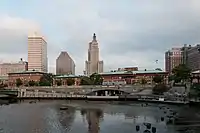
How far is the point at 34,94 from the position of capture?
487 ft

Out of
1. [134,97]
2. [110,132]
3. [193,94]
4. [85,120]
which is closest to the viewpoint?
[110,132]

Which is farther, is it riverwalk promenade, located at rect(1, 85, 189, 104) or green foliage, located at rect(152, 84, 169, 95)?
riverwalk promenade, located at rect(1, 85, 189, 104)

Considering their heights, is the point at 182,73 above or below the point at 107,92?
above

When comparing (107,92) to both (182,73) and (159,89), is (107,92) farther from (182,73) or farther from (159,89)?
(182,73)

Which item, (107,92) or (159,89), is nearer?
(159,89)

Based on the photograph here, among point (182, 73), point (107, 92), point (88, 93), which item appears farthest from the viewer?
point (107, 92)

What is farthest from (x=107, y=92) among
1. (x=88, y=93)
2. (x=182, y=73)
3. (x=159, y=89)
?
(x=182, y=73)

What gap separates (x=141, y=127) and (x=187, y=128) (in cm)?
728

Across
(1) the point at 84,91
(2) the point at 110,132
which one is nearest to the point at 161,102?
(1) the point at 84,91

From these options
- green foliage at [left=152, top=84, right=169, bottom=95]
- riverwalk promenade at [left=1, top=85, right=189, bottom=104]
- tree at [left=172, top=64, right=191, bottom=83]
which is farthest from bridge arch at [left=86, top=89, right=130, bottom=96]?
tree at [left=172, top=64, right=191, bottom=83]

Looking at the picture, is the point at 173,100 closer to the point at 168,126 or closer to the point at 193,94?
the point at 193,94

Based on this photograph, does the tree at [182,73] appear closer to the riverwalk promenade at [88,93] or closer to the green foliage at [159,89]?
the green foliage at [159,89]

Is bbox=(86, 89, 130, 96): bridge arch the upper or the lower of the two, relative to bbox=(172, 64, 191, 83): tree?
lower

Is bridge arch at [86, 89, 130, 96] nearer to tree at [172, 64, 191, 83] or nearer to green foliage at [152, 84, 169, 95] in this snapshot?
green foliage at [152, 84, 169, 95]
